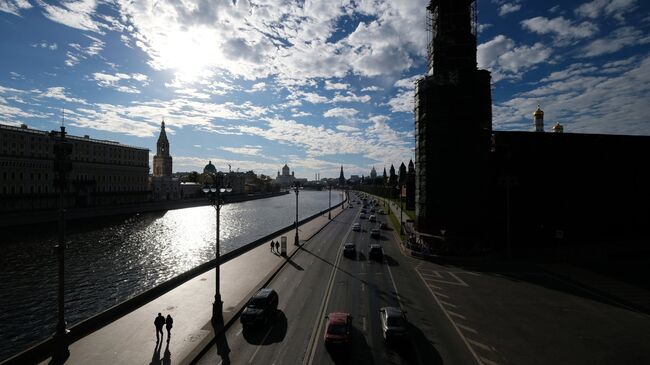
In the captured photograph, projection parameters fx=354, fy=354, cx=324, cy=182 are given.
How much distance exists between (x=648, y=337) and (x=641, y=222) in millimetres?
35612

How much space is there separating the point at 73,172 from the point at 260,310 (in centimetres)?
12350

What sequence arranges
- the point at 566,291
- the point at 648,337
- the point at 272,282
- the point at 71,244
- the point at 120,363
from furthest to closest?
the point at 71,244 → the point at 272,282 → the point at 566,291 → the point at 648,337 → the point at 120,363

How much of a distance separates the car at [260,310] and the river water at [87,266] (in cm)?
1470

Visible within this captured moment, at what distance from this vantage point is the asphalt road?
16109 millimetres

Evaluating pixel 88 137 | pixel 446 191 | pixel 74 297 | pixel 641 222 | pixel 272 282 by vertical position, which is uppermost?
pixel 88 137

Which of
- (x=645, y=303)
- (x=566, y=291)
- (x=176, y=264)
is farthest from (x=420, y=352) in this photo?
(x=176, y=264)

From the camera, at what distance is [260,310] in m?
19.3

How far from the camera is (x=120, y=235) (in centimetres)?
6800

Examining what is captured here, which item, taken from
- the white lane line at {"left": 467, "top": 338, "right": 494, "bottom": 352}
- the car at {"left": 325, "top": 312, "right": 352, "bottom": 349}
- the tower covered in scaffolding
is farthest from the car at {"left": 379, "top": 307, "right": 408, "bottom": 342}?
the tower covered in scaffolding

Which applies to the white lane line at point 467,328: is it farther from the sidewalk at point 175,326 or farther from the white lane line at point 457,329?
the sidewalk at point 175,326

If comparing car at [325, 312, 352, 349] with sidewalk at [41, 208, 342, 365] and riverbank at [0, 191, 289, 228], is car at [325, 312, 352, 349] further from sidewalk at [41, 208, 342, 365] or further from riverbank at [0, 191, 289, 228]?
riverbank at [0, 191, 289, 228]

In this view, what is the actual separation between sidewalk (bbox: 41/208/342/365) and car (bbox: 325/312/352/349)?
19.7ft

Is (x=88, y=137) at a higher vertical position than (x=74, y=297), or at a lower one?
higher

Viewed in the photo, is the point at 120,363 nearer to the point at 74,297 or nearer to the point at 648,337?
the point at 74,297
